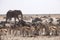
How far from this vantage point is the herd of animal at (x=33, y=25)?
2.06 m

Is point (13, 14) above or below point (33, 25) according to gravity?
above

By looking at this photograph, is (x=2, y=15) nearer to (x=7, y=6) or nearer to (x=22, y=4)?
(x=7, y=6)

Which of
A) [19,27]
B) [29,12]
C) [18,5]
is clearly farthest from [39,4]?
[19,27]

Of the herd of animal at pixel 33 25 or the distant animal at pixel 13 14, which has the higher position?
the distant animal at pixel 13 14

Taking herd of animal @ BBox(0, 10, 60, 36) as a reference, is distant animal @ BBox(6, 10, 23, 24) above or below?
above

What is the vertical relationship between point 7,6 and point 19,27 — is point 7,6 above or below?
above

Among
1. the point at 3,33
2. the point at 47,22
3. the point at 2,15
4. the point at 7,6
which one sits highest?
the point at 7,6

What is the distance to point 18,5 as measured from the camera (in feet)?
6.90

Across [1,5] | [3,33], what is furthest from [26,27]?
[1,5]

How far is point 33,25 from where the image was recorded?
6.83ft

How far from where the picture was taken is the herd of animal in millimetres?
2057

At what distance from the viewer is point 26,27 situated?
6.84ft

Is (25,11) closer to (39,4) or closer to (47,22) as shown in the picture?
(39,4)

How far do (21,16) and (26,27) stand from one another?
0.21 metres
